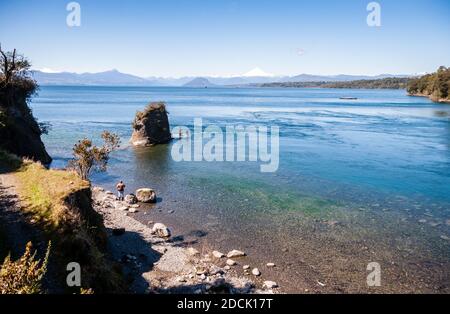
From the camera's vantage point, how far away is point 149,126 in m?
75.5

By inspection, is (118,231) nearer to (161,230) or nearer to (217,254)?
(161,230)

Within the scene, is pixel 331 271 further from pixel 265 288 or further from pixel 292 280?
pixel 265 288

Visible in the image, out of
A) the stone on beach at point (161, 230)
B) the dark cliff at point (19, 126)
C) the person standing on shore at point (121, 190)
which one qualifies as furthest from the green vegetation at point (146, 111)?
the stone on beach at point (161, 230)

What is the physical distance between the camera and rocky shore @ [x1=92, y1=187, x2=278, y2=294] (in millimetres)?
22891

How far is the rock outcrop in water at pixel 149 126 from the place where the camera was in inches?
2940

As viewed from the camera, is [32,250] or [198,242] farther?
[198,242]

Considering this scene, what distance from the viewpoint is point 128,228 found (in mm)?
32031

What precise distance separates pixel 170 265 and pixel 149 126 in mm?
53053

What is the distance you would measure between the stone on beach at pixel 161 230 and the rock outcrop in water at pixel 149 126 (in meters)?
44.3

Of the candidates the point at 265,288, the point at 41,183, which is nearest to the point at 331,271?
Answer: the point at 265,288
